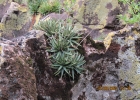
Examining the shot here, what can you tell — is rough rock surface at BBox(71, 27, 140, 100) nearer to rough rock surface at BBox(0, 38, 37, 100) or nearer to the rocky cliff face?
the rocky cliff face

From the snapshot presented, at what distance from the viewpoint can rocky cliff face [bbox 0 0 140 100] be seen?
4832 mm

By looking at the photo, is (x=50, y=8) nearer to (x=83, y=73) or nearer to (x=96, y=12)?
(x=96, y=12)

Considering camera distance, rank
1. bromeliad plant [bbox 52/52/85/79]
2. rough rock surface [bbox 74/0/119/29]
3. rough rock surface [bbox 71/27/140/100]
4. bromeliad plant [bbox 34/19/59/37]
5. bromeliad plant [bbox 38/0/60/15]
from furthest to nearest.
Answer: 1. bromeliad plant [bbox 38/0/60/15]
2. rough rock surface [bbox 74/0/119/29]
3. bromeliad plant [bbox 34/19/59/37]
4. rough rock surface [bbox 71/27/140/100]
5. bromeliad plant [bbox 52/52/85/79]

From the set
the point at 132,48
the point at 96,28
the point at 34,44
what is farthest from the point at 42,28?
the point at 96,28

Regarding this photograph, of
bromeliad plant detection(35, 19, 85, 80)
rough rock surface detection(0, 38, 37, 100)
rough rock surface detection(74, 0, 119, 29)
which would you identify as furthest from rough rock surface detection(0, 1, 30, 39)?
rough rock surface detection(0, 38, 37, 100)

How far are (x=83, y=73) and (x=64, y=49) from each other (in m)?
0.63

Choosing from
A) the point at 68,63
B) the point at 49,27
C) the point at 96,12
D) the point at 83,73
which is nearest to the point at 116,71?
the point at 83,73

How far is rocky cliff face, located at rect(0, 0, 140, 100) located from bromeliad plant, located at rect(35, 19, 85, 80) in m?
0.16

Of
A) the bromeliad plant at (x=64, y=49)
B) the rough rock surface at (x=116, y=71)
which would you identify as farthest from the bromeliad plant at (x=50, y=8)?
the rough rock surface at (x=116, y=71)

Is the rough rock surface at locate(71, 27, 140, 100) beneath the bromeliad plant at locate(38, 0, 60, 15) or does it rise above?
beneath

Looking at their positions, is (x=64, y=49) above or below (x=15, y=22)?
above

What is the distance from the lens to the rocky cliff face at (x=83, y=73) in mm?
4832

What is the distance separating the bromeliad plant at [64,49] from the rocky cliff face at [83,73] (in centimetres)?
16

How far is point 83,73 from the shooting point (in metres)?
6.53
